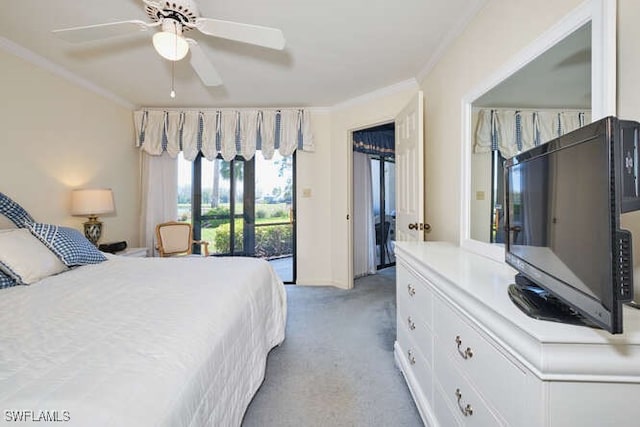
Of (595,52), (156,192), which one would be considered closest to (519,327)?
(595,52)

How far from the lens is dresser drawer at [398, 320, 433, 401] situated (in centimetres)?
133

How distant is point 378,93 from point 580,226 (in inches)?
112

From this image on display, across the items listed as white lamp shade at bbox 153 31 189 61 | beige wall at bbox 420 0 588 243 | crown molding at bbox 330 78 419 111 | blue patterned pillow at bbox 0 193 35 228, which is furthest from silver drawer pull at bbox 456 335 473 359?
blue patterned pillow at bbox 0 193 35 228

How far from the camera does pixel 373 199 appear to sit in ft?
15.1

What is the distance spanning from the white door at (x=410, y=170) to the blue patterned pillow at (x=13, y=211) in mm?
3030

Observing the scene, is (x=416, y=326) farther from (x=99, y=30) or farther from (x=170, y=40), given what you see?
(x=99, y=30)

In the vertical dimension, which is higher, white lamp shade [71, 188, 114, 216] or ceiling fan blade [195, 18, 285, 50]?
ceiling fan blade [195, 18, 285, 50]

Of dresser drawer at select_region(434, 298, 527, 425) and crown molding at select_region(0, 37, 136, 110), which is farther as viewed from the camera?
crown molding at select_region(0, 37, 136, 110)

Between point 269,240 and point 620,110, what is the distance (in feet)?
12.0

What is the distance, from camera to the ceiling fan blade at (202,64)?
5.76 ft

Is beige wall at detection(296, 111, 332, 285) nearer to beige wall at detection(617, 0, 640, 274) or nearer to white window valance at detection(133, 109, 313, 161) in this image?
white window valance at detection(133, 109, 313, 161)

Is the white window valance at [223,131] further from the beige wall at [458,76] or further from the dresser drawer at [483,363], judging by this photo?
the dresser drawer at [483,363]

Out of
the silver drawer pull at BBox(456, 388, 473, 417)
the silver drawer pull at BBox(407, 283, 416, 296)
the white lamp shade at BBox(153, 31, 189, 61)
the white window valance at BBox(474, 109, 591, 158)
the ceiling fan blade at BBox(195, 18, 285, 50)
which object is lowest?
the silver drawer pull at BBox(456, 388, 473, 417)

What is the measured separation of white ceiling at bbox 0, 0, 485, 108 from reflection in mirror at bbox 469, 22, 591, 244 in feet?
2.41
